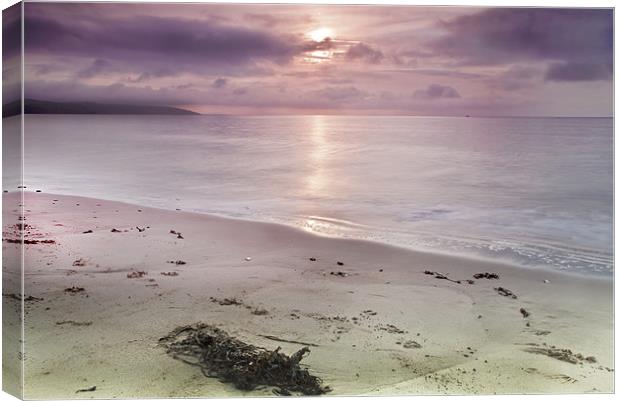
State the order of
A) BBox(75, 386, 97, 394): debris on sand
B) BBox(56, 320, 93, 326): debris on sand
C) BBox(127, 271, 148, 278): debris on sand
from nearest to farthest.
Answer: BBox(75, 386, 97, 394): debris on sand < BBox(56, 320, 93, 326): debris on sand < BBox(127, 271, 148, 278): debris on sand

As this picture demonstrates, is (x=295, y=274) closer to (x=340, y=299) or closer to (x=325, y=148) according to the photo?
(x=340, y=299)

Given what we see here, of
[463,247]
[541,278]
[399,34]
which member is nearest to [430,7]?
[399,34]

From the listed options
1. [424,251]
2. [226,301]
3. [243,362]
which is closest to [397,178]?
[424,251]

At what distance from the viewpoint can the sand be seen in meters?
3.60

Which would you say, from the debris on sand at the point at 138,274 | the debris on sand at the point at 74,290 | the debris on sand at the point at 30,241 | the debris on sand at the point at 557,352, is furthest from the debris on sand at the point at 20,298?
the debris on sand at the point at 557,352

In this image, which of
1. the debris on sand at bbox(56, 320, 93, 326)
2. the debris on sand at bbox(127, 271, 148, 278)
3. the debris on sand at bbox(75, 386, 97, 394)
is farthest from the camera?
the debris on sand at bbox(127, 271, 148, 278)

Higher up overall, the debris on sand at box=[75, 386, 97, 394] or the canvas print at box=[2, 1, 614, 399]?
the canvas print at box=[2, 1, 614, 399]

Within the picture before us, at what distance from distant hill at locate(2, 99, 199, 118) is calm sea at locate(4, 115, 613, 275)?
42 mm

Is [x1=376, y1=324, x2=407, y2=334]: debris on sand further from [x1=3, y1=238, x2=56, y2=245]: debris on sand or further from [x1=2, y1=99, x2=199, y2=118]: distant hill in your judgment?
[x1=3, y1=238, x2=56, y2=245]: debris on sand

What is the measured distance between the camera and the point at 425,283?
383 centimetres

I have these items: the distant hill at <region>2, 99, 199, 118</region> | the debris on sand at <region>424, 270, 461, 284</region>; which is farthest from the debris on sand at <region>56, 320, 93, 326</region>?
the debris on sand at <region>424, 270, 461, 284</region>

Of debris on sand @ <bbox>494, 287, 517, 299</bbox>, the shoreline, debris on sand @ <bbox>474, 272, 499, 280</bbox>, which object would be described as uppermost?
the shoreline

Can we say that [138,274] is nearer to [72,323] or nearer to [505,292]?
[72,323]

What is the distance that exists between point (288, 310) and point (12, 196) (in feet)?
4.99
